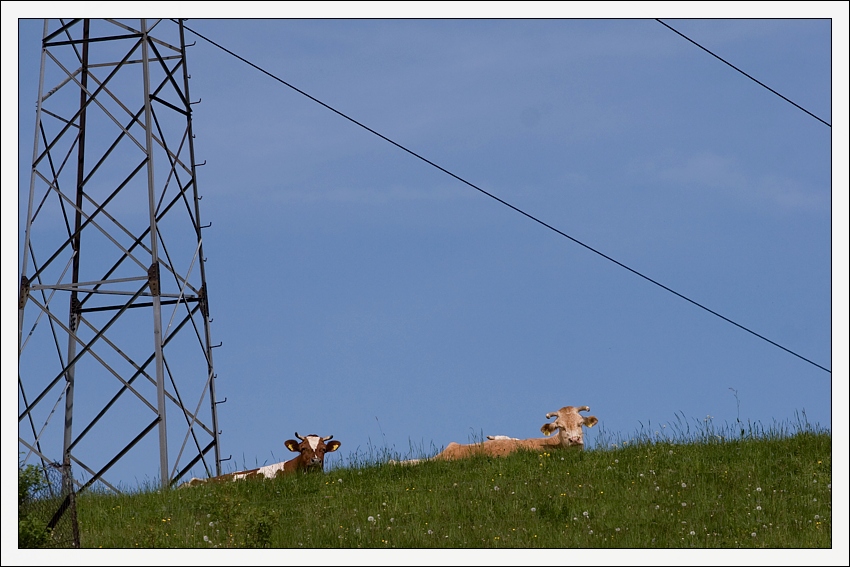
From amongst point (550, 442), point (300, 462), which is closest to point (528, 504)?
point (550, 442)

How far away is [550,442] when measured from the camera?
57.8 ft

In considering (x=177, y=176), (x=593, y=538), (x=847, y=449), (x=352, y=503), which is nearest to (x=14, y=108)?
(x=177, y=176)

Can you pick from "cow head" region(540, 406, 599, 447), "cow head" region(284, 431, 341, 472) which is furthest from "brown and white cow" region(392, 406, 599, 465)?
"cow head" region(284, 431, 341, 472)

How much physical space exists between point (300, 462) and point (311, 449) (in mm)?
319

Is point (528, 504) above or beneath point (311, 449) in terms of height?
beneath

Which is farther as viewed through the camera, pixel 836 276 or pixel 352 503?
pixel 352 503

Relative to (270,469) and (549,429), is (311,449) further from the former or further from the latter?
(549,429)

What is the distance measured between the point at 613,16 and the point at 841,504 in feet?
21.5

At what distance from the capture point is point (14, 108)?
480 inches

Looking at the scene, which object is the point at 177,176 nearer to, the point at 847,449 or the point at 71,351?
the point at 71,351

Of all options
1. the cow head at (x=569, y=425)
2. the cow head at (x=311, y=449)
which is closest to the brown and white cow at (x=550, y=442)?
the cow head at (x=569, y=425)

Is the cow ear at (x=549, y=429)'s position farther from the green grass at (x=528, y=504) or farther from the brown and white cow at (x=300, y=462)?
the brown and white cow at (x=300, y=462)

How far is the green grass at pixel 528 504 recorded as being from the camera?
13.0m

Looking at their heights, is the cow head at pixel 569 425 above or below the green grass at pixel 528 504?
above
